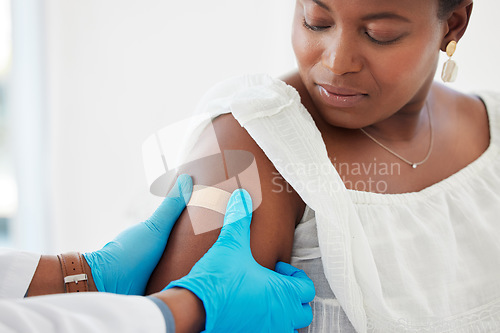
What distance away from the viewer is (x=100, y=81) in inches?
92.8

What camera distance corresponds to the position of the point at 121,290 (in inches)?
42.6

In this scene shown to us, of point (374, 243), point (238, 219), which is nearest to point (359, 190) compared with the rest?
point (374, 243)

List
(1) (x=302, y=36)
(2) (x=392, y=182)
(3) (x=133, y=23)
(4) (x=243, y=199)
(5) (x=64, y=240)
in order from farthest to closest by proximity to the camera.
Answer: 1. (5) (x=64, y=240)
2. (3) (x=133, y=23)
3. (2) (x=392, y=182)
4. (1) (x=302, y=36)
5. (4) (x=243, y=199)

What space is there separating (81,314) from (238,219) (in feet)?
1.22

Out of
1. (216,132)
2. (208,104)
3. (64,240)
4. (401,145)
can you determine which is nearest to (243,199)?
(216,132)

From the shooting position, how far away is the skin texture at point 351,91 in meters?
1.03

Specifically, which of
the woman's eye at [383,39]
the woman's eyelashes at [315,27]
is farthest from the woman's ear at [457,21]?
the woman's eyelashes at [315,27]

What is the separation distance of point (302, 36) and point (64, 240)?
1904mm

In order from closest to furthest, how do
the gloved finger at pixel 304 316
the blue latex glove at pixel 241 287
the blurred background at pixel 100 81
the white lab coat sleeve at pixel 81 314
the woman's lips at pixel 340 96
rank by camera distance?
the white lab coat sleeve at pixel 81 314
the blue latex glove at pixel 241 287
the gloved finger at pixel 304 316
the woman's lips at pixel 340 96
the blurred background at pixel 100 81

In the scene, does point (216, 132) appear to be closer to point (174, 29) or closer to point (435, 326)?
point (435, 326)

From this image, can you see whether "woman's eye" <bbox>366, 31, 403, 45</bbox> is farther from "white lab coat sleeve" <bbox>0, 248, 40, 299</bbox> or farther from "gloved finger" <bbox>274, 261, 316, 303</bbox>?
"white lab coat sleeve" <bbox>0, 248, 40, 299</bbox>

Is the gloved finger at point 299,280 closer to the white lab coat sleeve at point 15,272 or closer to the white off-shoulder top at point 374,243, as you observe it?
the white off-shoulder top at point 374,243

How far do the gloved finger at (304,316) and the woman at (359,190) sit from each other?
2.3 inches

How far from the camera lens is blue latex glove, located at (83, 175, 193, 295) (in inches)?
42.3
